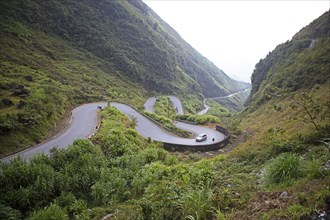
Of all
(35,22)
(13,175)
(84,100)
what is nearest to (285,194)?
(13,175)

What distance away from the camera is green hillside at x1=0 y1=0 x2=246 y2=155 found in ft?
92.0

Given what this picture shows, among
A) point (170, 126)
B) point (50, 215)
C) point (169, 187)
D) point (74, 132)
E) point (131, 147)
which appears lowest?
point (74, 132)

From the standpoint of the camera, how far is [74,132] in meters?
27.7

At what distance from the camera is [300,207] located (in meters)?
6.20

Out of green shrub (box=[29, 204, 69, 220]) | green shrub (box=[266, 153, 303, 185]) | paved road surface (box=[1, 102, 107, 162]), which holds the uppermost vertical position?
green shrub (box=[266, 153, 303, 185])

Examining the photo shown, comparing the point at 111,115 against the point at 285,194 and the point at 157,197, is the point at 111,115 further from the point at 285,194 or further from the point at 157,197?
the point at 285,194

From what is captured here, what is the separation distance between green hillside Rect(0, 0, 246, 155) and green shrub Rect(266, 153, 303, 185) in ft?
65.3

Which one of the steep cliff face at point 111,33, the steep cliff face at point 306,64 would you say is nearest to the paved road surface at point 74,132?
the steep cliff face at point 306,64

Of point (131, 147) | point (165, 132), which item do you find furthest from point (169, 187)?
point (165, 132)

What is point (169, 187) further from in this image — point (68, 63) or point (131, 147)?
point (68, 63)

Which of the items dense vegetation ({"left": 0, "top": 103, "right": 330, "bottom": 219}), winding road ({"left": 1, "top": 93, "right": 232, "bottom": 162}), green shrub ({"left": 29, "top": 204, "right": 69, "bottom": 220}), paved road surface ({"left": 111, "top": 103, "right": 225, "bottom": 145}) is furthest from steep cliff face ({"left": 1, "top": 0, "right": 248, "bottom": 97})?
green shrub ({"left": 29, "top": 204, "right": 69, "bottom": 220})

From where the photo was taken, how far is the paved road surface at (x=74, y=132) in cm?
2123

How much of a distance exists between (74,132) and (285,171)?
2381 cm

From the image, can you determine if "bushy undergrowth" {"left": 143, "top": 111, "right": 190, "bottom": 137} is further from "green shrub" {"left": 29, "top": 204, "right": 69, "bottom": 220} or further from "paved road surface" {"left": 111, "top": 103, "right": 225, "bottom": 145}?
"green shrub" {"left": 29, "top": 204, "right": 69, "bottom": 220}
